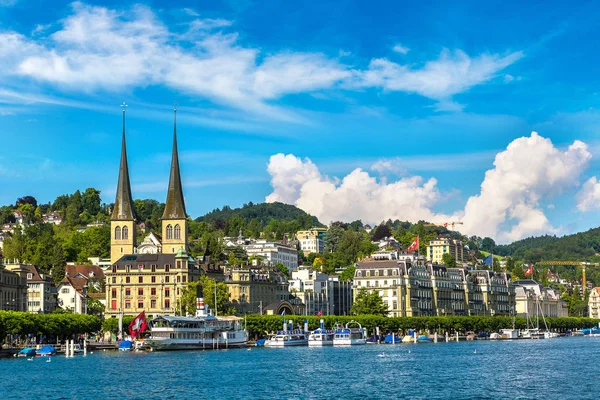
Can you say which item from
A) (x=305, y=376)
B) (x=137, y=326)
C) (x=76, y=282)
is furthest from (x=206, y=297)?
(x=305, y=376)

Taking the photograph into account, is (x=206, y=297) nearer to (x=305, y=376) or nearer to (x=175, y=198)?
(x=175, y=198)

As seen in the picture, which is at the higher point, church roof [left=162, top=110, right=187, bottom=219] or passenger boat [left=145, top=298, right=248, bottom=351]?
church roof [left=162, top=110, right=187, bottom=219]

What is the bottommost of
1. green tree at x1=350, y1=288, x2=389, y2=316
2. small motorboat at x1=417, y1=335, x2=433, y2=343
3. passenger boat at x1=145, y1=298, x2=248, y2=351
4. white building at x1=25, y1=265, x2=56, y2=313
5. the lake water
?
the lake water

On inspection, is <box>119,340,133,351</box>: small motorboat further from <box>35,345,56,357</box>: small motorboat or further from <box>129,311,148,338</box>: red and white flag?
<box>35,345,56,357</box>: small motorboat

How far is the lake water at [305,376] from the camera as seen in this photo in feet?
239

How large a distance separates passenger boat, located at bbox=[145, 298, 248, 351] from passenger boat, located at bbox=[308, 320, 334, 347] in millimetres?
10816

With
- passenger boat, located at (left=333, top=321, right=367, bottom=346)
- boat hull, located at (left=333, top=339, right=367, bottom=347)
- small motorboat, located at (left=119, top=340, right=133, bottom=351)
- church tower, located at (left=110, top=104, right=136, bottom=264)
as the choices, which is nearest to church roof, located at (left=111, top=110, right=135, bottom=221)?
church tower, located at (left=110, top=104, right=136, bottom=264)

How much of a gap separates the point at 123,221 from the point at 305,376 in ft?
333

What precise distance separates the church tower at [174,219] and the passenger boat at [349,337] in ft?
133

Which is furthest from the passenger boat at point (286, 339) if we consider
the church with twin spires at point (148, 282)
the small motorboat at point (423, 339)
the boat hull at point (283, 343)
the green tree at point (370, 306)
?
the green tree at point (370, 306)

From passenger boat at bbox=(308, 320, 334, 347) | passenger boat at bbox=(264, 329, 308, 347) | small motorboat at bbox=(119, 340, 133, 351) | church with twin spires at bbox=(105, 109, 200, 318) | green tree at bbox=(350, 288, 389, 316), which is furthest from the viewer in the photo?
green tree at bbox=(350, 288, 389, 316)

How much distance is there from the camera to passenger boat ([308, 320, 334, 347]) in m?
147

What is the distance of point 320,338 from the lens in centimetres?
14812

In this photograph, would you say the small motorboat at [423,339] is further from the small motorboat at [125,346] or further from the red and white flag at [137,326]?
the small motorboat at [125,346]
